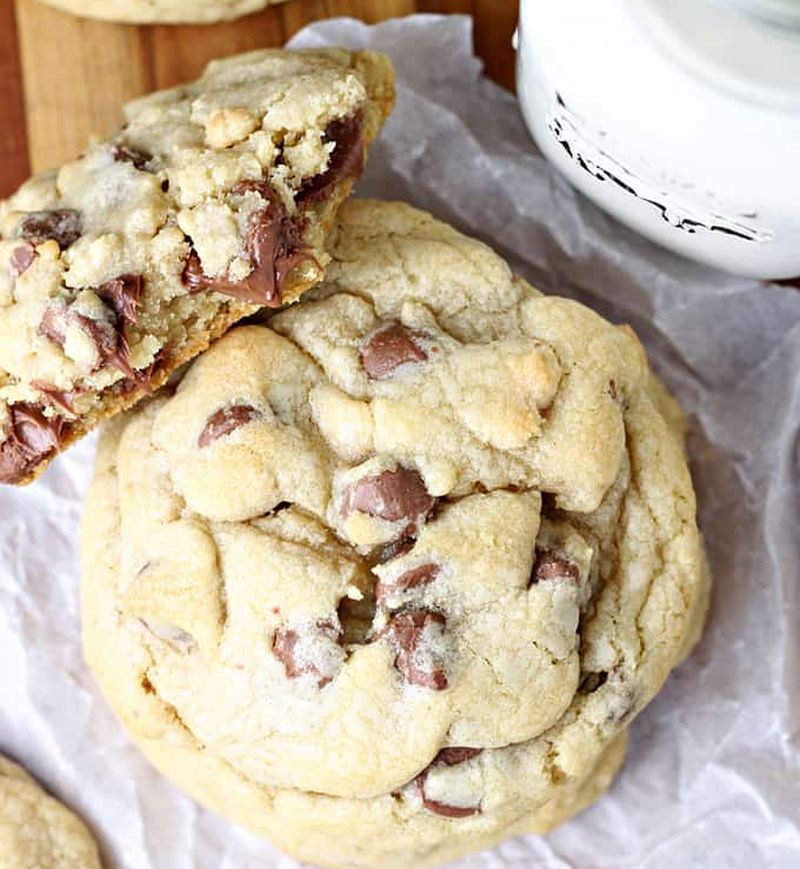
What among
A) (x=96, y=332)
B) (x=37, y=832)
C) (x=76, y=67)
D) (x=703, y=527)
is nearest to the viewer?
(x=96, y=332)

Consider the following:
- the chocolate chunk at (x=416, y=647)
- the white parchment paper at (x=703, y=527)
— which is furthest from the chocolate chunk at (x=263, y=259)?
the white parchment paper at (x=703, y=527)

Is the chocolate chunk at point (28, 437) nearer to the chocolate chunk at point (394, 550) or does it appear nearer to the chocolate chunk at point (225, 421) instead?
the chocolate chunk at point (225, 421)

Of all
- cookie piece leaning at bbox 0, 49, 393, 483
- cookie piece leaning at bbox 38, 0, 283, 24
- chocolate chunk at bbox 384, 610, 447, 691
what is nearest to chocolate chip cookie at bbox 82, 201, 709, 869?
chocolate chunk at bbox 384, 610, 447, 691

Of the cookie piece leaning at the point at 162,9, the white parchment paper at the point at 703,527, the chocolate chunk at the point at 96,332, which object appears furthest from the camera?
the cookie piece leaning at the point at 162,9

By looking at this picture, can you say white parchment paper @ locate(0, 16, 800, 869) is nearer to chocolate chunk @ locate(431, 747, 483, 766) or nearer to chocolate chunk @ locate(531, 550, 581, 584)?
chocolate chunk @ locate(431, 747, 483, 766)

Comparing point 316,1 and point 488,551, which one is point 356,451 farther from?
point 316,1

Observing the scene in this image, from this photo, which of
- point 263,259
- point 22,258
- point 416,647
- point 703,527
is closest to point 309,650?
point 416,647

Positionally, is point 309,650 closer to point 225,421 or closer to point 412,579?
point 412,579
